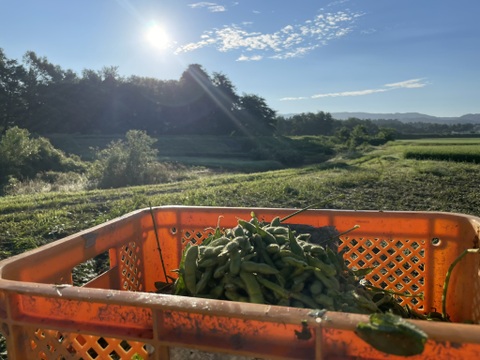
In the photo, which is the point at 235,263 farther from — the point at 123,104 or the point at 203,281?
the point at 123,104

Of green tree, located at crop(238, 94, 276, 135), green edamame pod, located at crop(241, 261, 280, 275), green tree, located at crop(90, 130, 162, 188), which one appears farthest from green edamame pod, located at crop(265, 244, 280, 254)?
green tree, located at crop(238, 94, 276, 135)

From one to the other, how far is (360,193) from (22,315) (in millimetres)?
7999

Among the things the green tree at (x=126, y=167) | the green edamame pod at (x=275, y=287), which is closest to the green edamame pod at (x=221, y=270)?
the green edamame pod at (x=275, y=287)

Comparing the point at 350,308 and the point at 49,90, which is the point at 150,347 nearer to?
the point at 350,308

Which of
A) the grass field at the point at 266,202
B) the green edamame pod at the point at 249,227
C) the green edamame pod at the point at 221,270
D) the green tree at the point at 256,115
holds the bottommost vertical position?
the grass field at the point at 266,202

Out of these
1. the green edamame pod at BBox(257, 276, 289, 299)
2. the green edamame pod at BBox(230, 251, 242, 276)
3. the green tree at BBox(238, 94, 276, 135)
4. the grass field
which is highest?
the green tree at BBox(238, 94, 276, 135)

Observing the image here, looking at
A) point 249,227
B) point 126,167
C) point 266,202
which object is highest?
point 249,227

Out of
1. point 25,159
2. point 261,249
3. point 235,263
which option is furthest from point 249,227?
point 25,159

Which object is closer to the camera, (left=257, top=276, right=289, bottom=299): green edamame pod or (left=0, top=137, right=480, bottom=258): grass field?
(left=257, top=276, right=289, bottom=299): green edamame pod

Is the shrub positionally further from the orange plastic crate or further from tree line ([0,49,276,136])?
the orange plastic crate

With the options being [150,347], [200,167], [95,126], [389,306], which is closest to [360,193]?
[389,306]

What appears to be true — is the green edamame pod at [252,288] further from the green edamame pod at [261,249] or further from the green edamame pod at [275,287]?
the green edamame pod at [261,249]

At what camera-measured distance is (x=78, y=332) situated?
144 centimetres

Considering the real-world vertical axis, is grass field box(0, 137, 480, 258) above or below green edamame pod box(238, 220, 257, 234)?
below
